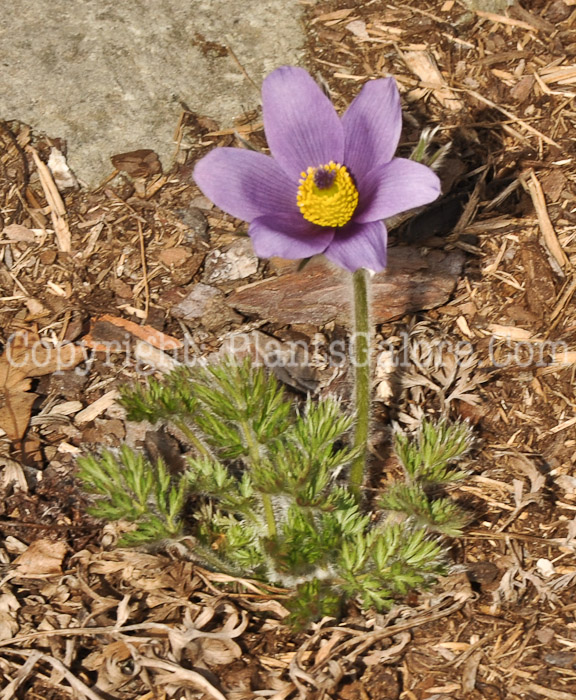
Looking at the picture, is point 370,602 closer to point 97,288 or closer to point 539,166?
point 97,288

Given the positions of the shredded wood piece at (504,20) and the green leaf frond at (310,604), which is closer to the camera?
the green leaf frond at (310,604)

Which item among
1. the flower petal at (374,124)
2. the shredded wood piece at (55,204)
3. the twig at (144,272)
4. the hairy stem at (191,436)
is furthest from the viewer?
the shredded wood piece at (55,204)

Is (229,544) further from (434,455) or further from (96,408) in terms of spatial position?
(96,408)

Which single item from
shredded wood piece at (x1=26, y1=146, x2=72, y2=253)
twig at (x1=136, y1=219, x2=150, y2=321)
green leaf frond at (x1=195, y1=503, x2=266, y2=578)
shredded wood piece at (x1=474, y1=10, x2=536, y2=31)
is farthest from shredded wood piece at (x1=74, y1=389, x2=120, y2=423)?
shredded wood piece at (x1=474, y1=10, x2=536, y2=31)

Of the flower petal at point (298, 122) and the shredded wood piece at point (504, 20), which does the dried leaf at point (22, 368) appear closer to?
the flower petal at point (298, 122)

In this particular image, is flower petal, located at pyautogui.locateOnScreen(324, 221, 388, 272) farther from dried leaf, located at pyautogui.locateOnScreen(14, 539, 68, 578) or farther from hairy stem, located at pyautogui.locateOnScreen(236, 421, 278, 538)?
dried leaf, located at pyautogui.locateOnScreen(14, 539, 68, 578)

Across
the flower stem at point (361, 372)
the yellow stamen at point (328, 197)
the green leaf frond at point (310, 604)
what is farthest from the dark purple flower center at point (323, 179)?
the green leaf frond at point (310, 604)
